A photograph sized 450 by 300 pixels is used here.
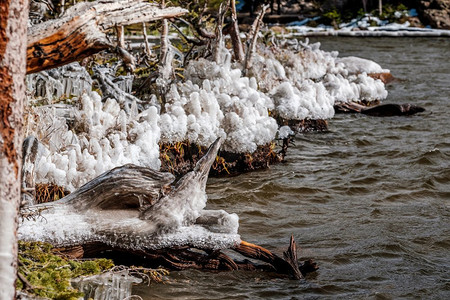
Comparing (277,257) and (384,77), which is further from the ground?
(384,77)

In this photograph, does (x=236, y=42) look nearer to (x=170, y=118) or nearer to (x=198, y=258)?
(x=170, y=118)

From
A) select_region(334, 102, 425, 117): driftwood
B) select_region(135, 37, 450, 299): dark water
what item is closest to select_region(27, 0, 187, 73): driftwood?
select_region(135, 37, 450, 299): dark water

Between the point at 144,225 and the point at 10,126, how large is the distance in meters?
2.37

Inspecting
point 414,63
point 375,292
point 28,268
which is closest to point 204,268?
point 375,292

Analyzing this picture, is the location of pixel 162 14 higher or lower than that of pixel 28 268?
higher

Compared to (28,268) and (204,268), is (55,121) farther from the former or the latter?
(28,268)

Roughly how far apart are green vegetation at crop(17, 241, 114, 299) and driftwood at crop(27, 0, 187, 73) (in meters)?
1.13

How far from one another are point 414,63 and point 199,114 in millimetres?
14023

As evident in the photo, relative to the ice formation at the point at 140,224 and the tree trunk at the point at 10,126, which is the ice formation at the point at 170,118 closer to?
the ice formation at the point at 140,224

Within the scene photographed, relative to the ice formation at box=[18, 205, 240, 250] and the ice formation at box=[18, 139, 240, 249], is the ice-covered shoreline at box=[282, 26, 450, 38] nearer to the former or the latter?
the ice formation at box=[18, 139, 240, 249]

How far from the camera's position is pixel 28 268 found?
160 inches

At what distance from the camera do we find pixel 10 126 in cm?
288

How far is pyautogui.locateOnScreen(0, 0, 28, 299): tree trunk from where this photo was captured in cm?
284

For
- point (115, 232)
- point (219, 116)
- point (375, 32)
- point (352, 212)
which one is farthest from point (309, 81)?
point (375, 32)
